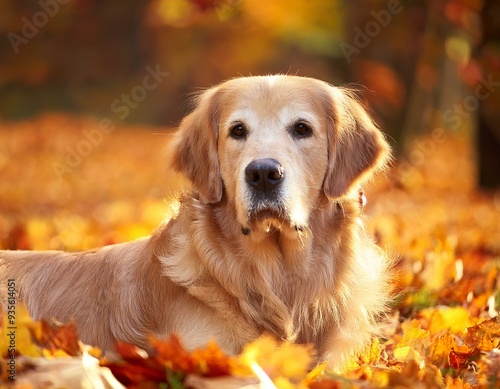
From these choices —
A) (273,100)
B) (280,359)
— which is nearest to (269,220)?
(273,100)

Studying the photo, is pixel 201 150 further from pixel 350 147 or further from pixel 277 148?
pixel 350 147

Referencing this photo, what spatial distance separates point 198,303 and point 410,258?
223 cm

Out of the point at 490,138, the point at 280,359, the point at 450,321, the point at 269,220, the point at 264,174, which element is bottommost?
the point at 490,138

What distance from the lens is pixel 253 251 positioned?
367cm

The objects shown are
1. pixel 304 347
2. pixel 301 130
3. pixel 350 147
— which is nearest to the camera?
pixel 304 347

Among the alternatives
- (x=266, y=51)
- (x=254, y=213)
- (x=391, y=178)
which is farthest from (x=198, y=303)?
(x=266, y=51)

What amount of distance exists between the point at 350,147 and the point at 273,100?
20.2 inches

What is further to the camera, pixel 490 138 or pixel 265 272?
pixel 490 138

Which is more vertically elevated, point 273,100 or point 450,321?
point 273,100

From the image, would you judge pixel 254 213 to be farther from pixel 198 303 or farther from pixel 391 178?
pixel 391 178

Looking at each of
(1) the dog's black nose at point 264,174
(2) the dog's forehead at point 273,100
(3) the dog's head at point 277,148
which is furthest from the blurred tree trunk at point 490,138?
(1) the dog's black nose at point 264,174

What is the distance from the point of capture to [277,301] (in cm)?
360

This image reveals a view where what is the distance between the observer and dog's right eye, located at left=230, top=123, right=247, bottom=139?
377cm

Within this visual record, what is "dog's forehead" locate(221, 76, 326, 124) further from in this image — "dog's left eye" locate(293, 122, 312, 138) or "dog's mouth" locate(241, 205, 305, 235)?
"dog's mouth" locate(241, 205, 305, 235)
